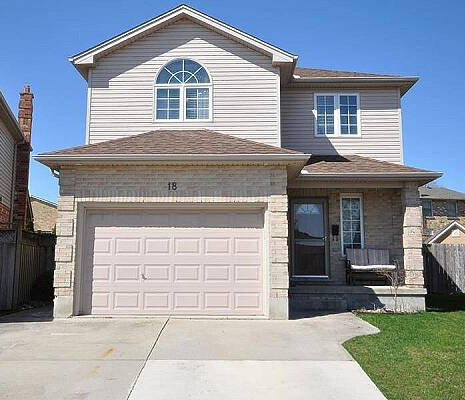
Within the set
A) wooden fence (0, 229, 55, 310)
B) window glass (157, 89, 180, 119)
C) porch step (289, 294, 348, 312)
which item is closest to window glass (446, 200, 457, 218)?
porch step (289, 294, 348, 312)

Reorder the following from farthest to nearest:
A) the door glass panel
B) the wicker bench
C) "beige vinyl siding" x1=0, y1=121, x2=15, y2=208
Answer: "beige vinyl siding" x1=0, y1=121, x2=15, y2=208, the door glass panel, the wicker bench

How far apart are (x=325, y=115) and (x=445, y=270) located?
25.0 ft

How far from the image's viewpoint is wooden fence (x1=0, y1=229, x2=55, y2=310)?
12375 mm

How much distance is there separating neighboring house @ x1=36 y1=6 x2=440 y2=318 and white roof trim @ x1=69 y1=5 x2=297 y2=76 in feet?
0.12

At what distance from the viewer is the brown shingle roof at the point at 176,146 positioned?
1095 cm

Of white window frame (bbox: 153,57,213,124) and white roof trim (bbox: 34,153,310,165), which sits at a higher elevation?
white window frame (bbox: 153,57,213,124)

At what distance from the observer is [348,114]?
15.0 metres

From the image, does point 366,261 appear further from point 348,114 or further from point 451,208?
point 451,208

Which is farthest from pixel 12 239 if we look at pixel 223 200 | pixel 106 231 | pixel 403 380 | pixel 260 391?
pixel 403 380

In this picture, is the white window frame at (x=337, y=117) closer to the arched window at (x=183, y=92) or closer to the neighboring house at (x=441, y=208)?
the arched window at (x=183, y=92)

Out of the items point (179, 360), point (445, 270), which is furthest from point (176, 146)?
point (445, 270)

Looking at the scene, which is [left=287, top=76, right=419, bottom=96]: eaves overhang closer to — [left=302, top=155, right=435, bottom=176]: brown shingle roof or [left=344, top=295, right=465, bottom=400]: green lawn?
[left=302, top=155, right=435, bottom=176]: brown shingle roof

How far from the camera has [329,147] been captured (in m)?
14.7

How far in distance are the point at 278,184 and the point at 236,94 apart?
3.49 m
